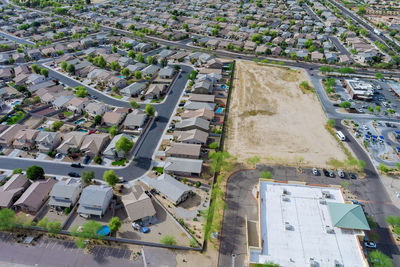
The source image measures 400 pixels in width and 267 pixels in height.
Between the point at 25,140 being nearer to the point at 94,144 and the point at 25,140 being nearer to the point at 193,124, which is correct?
the point at 94,144

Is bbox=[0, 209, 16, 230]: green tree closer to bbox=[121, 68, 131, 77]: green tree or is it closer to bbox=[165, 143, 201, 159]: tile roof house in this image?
bbox=[165, 143, 201, 159]: tile roof house

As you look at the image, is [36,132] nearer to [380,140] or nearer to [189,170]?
[189,170]

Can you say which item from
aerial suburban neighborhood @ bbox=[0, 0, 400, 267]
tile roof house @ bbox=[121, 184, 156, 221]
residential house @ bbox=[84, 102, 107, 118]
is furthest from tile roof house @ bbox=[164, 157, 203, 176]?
residential house @ bbox=[84, 102, 107, 118]

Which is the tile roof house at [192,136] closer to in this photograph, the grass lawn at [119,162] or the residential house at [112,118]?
A: the grass lawn at [119,162]

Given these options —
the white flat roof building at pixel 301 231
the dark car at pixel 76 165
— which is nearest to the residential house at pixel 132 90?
the dark car at pixel 76 165

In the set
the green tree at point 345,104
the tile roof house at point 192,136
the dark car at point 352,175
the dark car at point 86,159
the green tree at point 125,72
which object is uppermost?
the green tree at point 125,72

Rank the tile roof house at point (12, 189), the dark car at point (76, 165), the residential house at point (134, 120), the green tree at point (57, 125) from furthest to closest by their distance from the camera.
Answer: the residential house at point (134, 120), the green tree at point (57, 125), the dark car at point (76, 165), the tile roof house at point (12, 189)

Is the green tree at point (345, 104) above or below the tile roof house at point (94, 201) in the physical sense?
above
